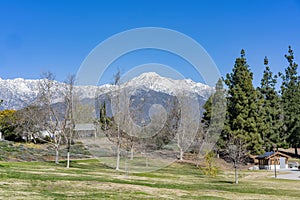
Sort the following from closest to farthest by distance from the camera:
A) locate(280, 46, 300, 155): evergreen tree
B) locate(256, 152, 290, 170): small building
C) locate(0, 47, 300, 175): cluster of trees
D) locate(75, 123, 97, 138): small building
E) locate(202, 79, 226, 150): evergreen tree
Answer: locate(0, 47, 300, 175): cluster of trees → locate(75, 123, 97, 138): small building → locate(202, 79, 226, 150): evergreen tree → locate(256, 152, 290, 170): small building → locate(280, 46, 300, 155): evergreen tree

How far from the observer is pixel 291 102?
198ft

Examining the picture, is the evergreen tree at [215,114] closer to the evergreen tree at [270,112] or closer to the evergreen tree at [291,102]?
the evergreen tree at [270,112]

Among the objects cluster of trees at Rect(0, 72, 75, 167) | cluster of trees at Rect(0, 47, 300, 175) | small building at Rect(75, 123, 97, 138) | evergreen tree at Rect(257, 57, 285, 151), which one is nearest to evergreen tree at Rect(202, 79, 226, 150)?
cluster of trees at Rect(0, 47, 300, 175)

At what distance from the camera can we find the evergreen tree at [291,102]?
59.3 m

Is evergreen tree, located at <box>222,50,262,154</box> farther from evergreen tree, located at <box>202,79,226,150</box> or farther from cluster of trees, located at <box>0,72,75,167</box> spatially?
cluster of trees, located at <box>0,72,75,167</box>

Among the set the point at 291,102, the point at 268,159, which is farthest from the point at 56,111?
the point at 291,102

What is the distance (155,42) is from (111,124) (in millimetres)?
16454

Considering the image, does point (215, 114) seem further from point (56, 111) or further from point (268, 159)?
point (56, 111)

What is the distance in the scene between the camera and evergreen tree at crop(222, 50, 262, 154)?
158 feet

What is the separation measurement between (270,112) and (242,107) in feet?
33.6

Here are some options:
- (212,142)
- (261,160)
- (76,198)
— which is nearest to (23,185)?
(76,198)

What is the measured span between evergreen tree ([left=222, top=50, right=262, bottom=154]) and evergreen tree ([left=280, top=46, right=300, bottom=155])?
1087cm

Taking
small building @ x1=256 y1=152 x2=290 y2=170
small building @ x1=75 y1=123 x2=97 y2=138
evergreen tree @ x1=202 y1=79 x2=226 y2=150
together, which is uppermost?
evergreen tree @ x1=202 y1=79 x2=226 y2=150

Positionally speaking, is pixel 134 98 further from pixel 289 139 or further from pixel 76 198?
pixel 289 139
